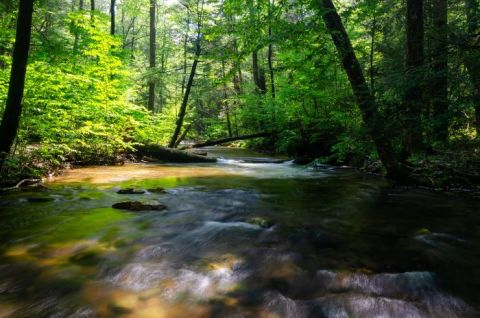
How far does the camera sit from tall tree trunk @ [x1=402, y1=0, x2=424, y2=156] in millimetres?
6315

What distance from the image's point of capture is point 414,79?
6074 millimetres

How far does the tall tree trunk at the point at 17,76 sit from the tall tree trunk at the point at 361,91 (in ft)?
18.4

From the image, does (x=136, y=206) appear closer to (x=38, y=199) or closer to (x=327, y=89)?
(x=38, y=199)

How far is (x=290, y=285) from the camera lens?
3.46 m

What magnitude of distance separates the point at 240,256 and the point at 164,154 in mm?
11412

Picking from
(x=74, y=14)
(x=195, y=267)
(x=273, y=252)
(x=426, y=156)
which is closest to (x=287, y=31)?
(x=426, y=156)

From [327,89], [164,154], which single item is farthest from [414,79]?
[164,154]

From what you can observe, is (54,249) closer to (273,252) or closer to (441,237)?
(273,252)

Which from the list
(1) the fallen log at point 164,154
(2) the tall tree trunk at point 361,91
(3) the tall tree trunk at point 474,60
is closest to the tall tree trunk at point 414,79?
(2) the tall tree trunk at point 361,91

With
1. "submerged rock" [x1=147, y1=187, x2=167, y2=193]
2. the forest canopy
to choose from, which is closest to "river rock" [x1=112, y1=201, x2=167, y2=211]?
"submerged rock" [x1=147, y1=187, x2=167, y2=193]

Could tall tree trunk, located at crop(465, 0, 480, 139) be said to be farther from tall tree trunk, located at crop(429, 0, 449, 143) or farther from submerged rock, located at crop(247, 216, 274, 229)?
submerged rock, located at crop(247, 216, 274, 229)

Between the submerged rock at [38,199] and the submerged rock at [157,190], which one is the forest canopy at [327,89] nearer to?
the submerged rock at [38,199]

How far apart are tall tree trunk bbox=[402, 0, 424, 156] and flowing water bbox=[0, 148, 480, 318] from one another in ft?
4.72

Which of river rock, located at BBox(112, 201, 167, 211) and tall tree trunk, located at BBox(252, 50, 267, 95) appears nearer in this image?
river rock, located at BBox(112, 201, 167, 211)
